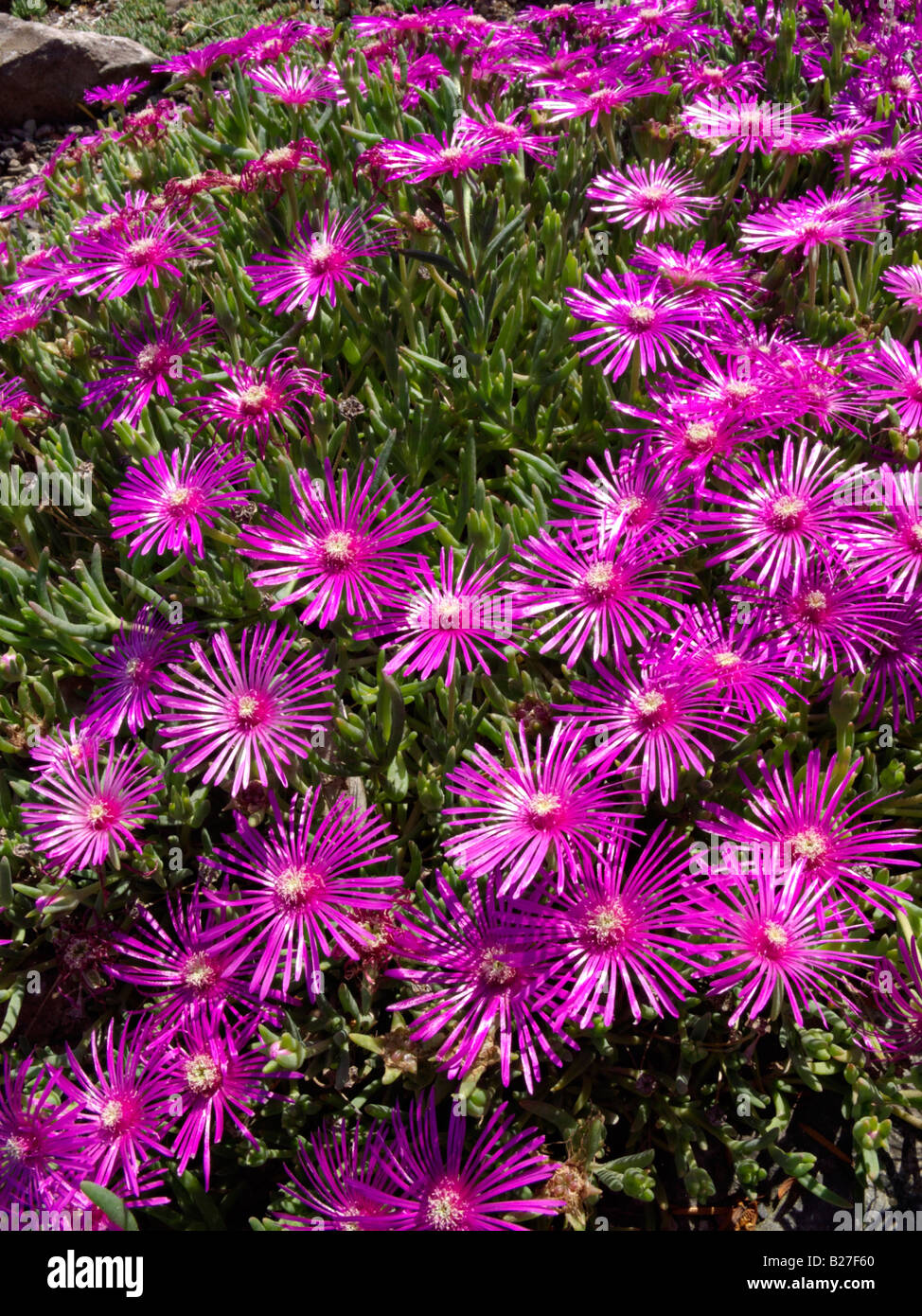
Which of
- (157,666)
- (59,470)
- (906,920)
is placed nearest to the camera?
(906,920)

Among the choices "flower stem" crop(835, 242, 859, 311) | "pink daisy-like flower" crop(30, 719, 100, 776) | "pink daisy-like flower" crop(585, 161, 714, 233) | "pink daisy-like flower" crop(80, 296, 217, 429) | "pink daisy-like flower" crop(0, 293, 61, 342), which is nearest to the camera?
"pink daisy-like flower" crop(30, 719, 100, 776)

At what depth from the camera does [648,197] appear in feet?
7.57

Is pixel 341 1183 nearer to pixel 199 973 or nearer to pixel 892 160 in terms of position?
pixel 199 973

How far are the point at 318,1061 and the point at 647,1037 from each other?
0.56 metres

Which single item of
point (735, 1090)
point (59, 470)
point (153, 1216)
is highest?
point (59, 470)

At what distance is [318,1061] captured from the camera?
1.64m

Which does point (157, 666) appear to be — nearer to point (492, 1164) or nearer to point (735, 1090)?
point (492, 1164)

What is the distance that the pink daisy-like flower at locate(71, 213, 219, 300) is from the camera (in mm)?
2162

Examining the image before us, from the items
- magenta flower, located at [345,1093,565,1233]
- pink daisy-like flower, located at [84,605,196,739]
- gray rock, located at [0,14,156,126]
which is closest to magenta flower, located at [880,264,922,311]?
pink daisy-like flower, located at [84,605,196,739]

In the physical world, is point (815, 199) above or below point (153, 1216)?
above

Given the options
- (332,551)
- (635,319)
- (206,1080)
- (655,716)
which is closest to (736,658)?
(655,716)

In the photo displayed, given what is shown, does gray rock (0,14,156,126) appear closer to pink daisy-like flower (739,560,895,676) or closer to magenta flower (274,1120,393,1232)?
pink daisy-like flower (739,560,895,676)

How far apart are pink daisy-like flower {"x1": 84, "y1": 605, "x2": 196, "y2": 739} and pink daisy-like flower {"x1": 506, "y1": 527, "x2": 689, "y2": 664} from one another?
0.67 m

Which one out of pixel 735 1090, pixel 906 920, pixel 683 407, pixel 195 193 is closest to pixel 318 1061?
pixel 735 1090
